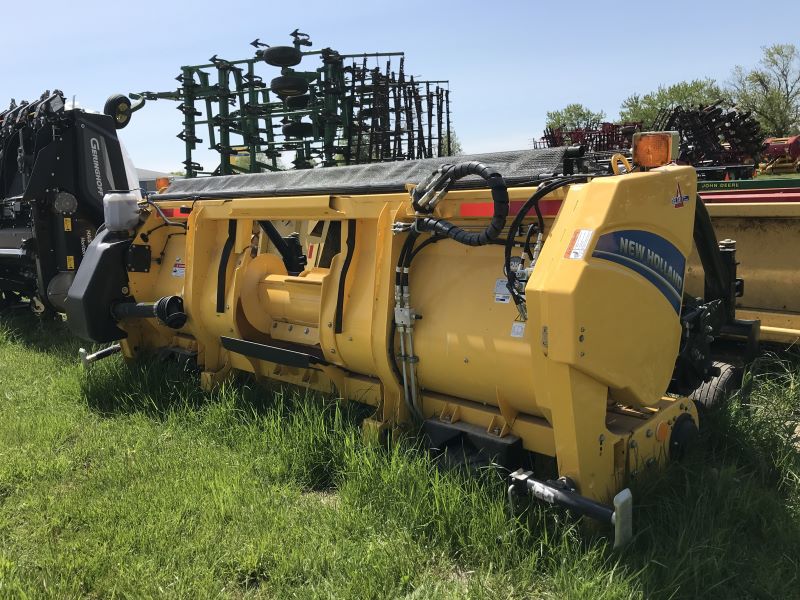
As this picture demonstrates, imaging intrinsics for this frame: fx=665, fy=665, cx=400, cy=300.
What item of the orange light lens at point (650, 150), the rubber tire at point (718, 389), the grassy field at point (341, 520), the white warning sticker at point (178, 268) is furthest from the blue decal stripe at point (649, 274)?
the white warning sticker at point (178, 268)

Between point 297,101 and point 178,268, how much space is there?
8.27 metres

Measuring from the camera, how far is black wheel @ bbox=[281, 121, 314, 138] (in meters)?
12.3

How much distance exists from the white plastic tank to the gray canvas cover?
0.23m

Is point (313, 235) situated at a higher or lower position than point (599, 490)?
higher

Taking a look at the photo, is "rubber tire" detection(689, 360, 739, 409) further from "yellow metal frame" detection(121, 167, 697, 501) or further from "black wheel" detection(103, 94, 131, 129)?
"black wheel" detection(103, 94, 131, 129)

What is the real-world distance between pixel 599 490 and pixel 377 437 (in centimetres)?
111

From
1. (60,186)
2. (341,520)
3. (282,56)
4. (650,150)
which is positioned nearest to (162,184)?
(60,186)

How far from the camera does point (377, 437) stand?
125 inches

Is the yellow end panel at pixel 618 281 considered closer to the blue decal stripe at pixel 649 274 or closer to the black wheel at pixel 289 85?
the blue decal stripe at pixel 649 274

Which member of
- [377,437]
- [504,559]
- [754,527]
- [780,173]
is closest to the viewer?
[504,559]

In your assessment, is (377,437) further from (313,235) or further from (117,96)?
(117,96)

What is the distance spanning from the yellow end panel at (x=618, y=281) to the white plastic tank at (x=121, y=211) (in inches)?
127


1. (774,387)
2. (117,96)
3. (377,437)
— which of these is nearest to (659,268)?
(377,437)

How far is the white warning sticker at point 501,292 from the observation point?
283cm
